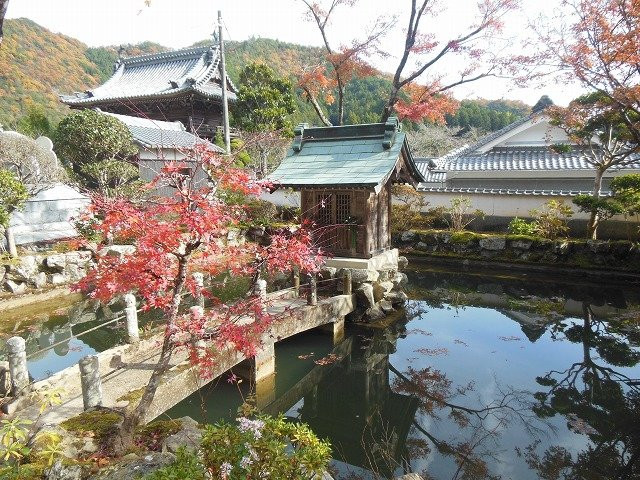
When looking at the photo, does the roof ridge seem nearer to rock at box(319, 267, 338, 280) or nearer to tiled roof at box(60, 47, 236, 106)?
tiled roof at box(60, 47, 236, 106)

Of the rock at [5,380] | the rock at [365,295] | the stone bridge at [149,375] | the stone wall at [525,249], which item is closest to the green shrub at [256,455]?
the stone bridge at [149,375]

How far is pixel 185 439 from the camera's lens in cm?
432

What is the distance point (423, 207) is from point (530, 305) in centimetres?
964

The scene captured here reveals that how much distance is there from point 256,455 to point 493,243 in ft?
52.8

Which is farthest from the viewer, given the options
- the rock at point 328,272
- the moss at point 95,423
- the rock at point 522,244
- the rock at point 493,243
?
the rock at point 493,243

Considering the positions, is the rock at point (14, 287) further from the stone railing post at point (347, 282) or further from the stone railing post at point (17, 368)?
the stone railing post at point (347, 282)

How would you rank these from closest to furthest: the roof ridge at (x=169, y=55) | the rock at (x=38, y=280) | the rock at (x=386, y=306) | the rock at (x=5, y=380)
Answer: the rock at (x=5, y=380) < the rock at (x=386, y=306) < the rock at (x=38, y=280) < the roof ridge at (x=169, y=55)

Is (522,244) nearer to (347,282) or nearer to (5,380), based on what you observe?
(347,282)

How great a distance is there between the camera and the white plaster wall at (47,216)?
14211 mm

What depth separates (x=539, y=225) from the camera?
55.3ft

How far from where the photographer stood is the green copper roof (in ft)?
33.7

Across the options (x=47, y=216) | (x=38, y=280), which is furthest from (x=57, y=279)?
(x=47, y=216)

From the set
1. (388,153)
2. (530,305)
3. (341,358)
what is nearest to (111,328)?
(341,358)

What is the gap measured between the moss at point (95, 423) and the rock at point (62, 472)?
0.84 metres
